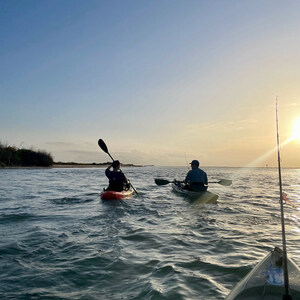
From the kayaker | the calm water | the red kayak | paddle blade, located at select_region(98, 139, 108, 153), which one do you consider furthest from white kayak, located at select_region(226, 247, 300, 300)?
paddle blade, located at select_region(98, 139, 108, 153)

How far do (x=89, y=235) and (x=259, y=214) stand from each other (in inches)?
293

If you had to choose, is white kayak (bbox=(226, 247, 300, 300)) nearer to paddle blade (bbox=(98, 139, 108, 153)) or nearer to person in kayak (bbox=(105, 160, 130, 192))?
person in kayak (bbox=(105, 160, 130, 192))

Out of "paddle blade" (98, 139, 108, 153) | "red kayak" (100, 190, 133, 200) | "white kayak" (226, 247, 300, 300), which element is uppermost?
"paddle blade" (98, 139, 108, 153)

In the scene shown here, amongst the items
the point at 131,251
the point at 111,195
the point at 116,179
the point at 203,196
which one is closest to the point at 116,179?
the point at 116,179

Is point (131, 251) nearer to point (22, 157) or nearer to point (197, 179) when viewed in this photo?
point (197, 179)

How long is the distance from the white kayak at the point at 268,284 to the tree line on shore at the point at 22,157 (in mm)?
65423

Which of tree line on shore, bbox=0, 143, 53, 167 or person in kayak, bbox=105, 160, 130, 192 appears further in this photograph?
tree line on shore, bbox=0, 143, 53, 167

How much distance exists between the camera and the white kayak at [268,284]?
2962mm

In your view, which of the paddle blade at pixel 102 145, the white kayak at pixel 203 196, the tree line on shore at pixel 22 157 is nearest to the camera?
the white kayak at pixel 203 196

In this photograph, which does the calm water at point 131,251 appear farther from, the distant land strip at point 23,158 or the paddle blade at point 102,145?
the distant land strip at point 23,158

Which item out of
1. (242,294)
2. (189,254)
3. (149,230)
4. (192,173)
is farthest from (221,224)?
(242,294)

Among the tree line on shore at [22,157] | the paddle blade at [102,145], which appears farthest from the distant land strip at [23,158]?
the paddle blade at [102,145]

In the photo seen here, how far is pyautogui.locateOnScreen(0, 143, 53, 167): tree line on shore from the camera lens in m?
62.3

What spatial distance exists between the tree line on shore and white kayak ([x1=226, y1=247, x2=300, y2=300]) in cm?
6542
